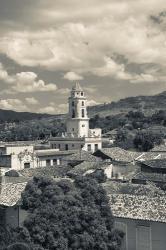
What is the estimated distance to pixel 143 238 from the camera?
63.3ft

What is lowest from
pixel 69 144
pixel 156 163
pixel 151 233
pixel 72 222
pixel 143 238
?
pixel 143 238

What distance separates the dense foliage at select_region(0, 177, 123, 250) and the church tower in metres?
49.4

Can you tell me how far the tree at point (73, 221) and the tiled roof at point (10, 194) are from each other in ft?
13.5

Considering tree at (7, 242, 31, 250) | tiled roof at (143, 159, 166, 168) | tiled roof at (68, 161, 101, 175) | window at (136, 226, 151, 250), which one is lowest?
window at (136, 226, 151, 250)

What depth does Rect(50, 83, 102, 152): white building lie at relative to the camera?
67750 mm

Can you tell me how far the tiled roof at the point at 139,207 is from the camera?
63.3 feet

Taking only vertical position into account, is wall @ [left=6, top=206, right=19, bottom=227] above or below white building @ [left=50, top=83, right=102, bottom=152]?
below

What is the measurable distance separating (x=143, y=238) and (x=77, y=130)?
50.5 metres

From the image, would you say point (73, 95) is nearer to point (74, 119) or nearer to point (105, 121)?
Result: point (74, 119)

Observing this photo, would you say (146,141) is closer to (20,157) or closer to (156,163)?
(20,157)

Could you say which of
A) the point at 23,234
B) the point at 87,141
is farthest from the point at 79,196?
the point at 87,141

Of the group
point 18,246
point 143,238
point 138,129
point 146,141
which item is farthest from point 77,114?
point 18,246

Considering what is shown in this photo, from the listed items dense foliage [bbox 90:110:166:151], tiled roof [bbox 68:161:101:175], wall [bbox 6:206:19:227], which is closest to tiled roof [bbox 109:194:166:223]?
wall [bbox 6:206:19:227]

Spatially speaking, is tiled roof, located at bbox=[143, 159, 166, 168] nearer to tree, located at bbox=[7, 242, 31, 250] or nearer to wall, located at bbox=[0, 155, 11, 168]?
tree, located at bbox=[7, 242, 31, 250]
